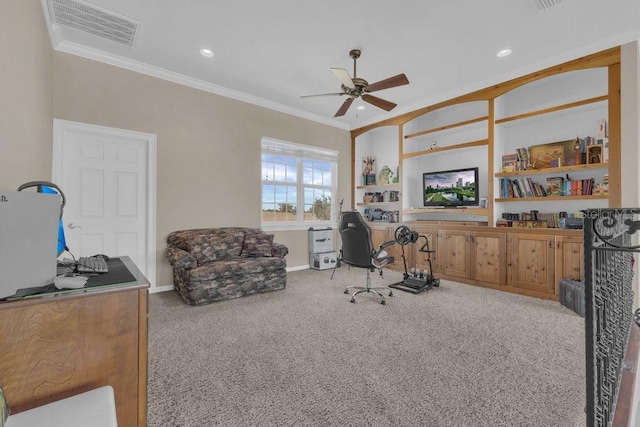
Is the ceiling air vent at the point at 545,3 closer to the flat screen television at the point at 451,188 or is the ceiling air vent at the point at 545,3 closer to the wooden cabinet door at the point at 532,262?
the flat screen television at the point at 451,188

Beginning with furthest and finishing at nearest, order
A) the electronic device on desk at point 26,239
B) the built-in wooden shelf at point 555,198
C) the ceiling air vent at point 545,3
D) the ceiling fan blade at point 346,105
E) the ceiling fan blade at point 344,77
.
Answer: the ceiling fan blade at point 346,105 → the built-in wooden shelf at point 555,198 → the ceiling fan blade at point 344,77 → the ceiling air vent at point 545,3 → the electronic device on desk at point 26,239

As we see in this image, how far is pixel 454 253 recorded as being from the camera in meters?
4.44

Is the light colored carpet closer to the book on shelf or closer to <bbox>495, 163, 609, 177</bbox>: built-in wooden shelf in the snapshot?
the book on shelf

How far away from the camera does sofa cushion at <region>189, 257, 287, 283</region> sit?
3.33 meters

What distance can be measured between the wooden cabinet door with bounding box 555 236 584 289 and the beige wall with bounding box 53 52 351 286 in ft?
12.6

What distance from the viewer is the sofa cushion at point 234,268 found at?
333 centimetres

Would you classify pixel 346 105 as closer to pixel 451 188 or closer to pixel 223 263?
pixel 451 188

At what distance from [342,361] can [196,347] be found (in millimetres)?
1166

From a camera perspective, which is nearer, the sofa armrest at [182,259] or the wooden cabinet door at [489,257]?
the sofa armrest at [182,259]

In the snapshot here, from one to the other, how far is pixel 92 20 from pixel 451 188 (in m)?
5.06

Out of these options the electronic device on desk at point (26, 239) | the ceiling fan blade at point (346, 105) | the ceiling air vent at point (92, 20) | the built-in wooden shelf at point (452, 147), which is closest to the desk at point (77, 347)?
the electronic device on desk at point (26, 239)

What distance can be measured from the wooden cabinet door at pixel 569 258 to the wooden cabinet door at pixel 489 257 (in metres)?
0.58

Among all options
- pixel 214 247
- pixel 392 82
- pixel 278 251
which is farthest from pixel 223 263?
pixel 392 82

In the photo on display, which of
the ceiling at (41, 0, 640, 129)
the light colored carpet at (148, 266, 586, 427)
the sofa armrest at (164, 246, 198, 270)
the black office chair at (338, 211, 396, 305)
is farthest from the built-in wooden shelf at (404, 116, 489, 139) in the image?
the sofa armrest at (164, 246, 198, 270)
